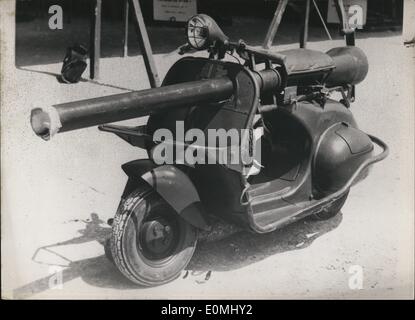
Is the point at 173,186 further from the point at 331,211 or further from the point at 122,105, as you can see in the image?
the point at 331,211

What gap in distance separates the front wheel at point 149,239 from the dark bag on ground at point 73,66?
13.3ft

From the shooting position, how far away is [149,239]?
3.65m

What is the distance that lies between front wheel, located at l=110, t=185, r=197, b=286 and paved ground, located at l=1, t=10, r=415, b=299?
14 centimetres

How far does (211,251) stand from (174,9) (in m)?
6.49

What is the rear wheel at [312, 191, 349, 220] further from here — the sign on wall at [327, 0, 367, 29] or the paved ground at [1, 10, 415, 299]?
the sign on wall at [327, 0, 367, 29]

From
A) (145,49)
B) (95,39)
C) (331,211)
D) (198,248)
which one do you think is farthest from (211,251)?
(95,39)

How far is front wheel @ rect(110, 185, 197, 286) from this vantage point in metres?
3.54

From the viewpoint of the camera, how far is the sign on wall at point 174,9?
9227mm

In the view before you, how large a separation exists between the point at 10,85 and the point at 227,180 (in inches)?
168

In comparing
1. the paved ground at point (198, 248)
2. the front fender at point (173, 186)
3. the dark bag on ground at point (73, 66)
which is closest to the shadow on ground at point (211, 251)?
the paved ground at point (198, 248)
